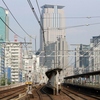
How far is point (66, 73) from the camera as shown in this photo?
107500mm

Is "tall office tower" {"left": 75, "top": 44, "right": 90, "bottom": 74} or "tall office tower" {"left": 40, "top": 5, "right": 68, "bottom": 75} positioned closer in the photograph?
"tall office tower" {"left": 40, "top": 5, "right": 68, "bottom": 75}

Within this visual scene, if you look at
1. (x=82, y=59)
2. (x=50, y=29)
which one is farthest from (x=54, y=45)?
(x=50, y=29)

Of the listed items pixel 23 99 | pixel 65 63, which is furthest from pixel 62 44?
pixel 23 99

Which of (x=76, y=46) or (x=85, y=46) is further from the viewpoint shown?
(x=85, y=46)

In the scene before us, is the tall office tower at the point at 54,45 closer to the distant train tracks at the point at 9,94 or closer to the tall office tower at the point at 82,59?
the tall office tower at the point at 82,59

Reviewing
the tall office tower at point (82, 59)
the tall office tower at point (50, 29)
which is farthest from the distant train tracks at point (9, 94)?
the tall office tower at point (82, 59)

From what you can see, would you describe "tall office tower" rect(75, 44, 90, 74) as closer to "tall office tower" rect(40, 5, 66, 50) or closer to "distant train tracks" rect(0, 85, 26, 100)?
"tall office tower" rect(40, 5, 66, 50)

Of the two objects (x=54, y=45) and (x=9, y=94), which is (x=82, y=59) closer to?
(x=54, y=45)

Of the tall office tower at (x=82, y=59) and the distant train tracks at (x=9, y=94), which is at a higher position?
the tall office tower at (x=82, y=59)

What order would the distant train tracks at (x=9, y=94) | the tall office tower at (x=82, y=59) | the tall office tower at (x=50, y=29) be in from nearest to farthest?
1. the distant train tracks at (x=9, y=94)
2. the tall office tower at (x=50, y=29)
3. the tall office tower at (x=82, y=59)

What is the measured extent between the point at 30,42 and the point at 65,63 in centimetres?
2261

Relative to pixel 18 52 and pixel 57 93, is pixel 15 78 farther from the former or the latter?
pixel 57 93

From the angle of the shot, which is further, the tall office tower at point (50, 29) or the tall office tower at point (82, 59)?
the tall office tower at point (82, 59)

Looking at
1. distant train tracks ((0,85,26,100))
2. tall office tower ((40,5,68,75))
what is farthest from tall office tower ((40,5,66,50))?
distant train tracks ((0,85,26,100))
